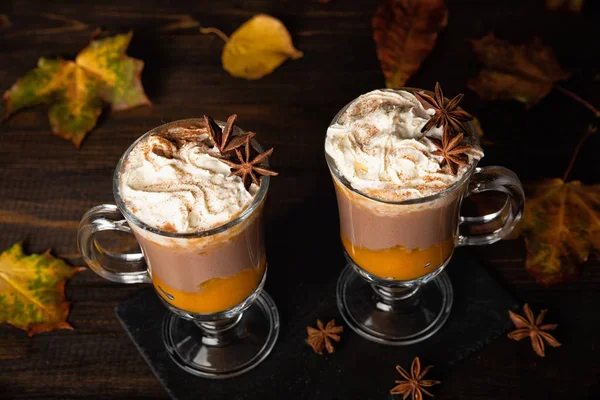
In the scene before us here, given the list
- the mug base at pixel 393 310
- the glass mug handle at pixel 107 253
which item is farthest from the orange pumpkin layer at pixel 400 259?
the glass mug handle at pixel 107 253

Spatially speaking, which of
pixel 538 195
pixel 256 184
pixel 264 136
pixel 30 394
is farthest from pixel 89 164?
pixel 538 195

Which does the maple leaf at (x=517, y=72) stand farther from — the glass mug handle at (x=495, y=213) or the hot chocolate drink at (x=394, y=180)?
the hot chocolate drink at (x=394, y=180)

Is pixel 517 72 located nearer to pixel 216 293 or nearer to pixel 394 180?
pixel 394 180

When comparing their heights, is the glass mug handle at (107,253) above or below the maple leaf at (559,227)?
above

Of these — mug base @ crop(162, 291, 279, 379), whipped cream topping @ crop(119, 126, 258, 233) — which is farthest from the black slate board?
whipped cream topping @ crop(119, 126, 258, 233)

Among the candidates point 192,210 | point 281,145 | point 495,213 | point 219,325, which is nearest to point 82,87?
point 281,145
